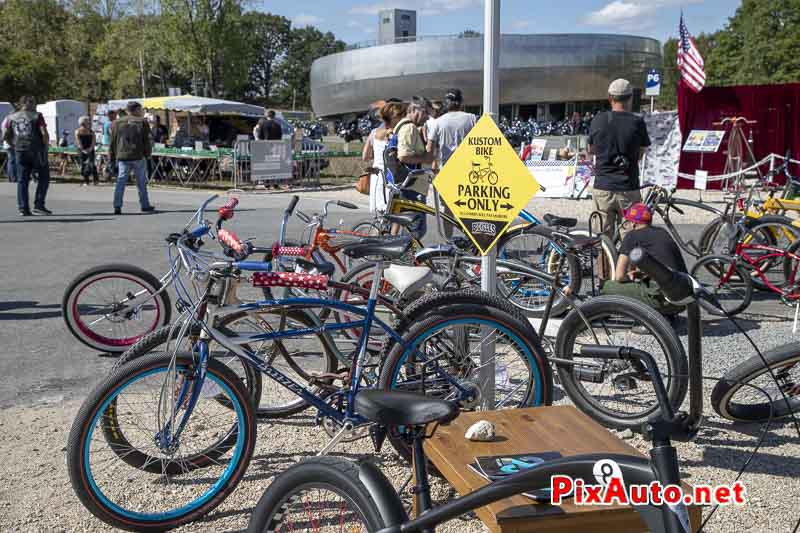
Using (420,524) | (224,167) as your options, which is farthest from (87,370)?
(224,167)

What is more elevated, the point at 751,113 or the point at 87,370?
the point at 751,113

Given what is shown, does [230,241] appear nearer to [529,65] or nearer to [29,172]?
[29,172]

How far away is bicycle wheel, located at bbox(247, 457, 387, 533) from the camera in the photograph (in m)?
2.10

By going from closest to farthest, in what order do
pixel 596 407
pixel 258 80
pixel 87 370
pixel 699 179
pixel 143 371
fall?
pixel 143 371
pixel 596 407
pixel 87 370
pixel 699 179
pixel 258 80

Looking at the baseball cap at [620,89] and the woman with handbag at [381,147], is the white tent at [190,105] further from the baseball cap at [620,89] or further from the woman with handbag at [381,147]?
the baseball cap at [620,89]

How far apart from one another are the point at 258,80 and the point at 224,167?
11702cm

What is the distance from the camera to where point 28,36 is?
52.6 meters

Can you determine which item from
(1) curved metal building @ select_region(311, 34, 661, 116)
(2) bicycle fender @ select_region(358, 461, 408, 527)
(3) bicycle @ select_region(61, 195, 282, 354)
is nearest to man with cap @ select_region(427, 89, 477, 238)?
(3) bicycle @ select_region(61, 195, 282, 354)

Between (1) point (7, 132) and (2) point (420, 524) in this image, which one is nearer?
(2) point (420, 524)

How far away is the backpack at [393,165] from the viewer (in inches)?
336

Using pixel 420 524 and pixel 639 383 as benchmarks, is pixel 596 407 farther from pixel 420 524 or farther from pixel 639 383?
pixel 420 524

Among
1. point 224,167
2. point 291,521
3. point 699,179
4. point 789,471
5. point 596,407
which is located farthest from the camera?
point 224,167

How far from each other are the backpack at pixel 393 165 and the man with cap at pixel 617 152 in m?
2.06

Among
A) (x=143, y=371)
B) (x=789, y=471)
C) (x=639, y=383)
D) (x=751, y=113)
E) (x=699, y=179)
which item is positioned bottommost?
(x=789, y=471)
